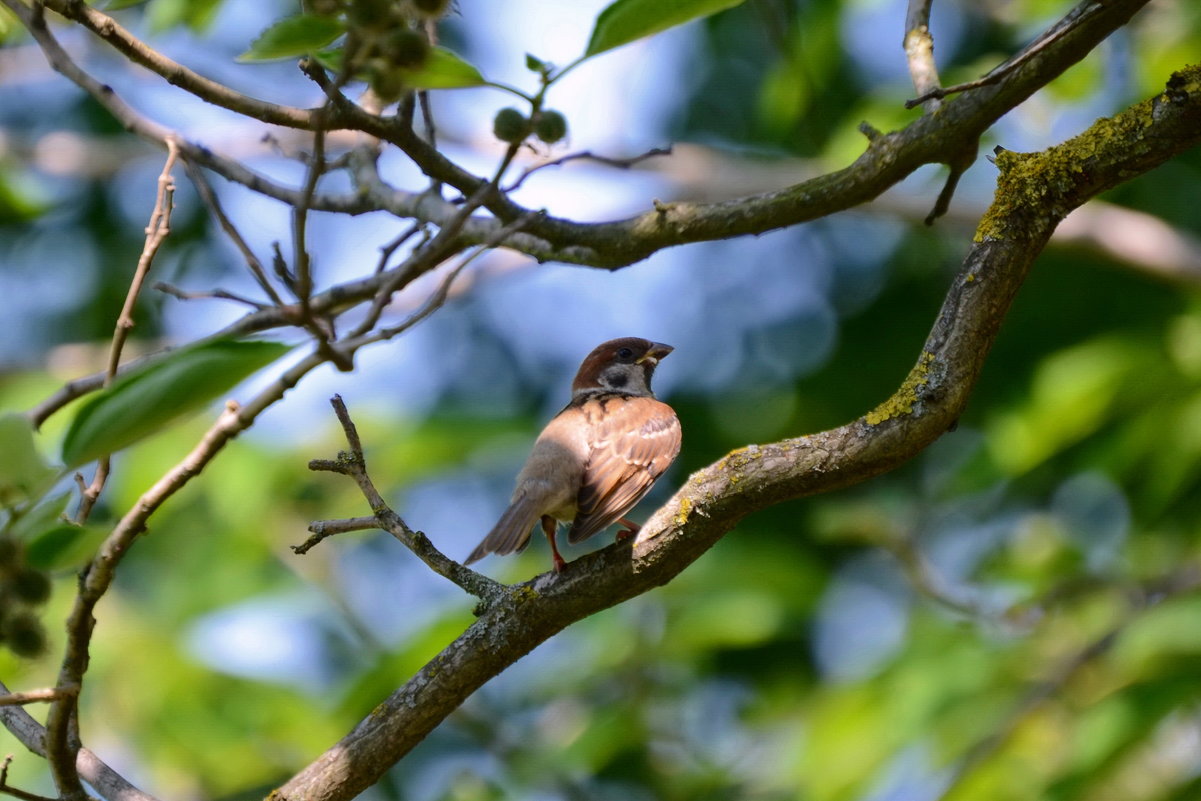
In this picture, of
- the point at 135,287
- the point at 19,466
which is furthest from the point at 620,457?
the point at 19,466

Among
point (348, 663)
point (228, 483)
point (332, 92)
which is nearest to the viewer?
point (332, 92)

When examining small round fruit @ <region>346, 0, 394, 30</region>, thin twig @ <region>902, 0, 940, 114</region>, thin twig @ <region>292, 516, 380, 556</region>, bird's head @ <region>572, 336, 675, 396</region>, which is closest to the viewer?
small round fruit @ <region>346, 0, 394, 30</region>

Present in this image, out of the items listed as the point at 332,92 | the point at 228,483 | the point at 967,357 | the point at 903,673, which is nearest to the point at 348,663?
the point at 228,483

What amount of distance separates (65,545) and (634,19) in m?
1.47

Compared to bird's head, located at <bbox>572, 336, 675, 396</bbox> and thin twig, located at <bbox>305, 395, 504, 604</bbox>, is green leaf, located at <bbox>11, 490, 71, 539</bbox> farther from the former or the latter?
bird's head, located at <bbox>572, 336, 675, 396</bbox>

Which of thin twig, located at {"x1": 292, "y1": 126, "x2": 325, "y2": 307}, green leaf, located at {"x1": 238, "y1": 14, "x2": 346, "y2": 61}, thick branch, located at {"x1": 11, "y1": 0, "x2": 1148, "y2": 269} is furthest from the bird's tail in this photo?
thin twig, located at {"x1": 292, "y1": 126, "x2": 325, "y2": 307}

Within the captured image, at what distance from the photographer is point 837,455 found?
3.04m

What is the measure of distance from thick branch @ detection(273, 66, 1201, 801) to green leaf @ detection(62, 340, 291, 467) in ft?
4.44

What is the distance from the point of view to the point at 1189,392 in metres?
5.35

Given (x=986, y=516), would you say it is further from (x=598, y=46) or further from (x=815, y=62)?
(x=598, y=46)

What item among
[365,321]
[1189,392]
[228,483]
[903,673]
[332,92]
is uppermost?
[228,483]

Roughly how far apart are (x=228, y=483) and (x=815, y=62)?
151 inches

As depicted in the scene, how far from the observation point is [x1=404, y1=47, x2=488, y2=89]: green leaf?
239 cm

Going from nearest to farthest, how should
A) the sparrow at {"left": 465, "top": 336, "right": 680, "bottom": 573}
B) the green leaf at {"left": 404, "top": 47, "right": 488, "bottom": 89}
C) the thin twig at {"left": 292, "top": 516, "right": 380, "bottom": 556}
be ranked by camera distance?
the green leaf at {"left": 404, "top": 47, "right": 488, "bottom": 89}
the thin twig at {"left": 292, "top": 516, "right": 380, "bottom": 556}
the sparrow at {"left": 465, "top": 336, "right": 680, "bottom": 573}
